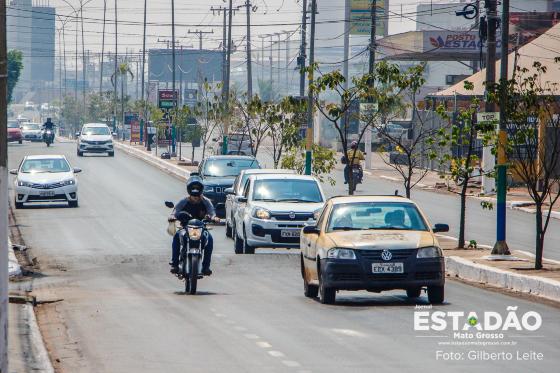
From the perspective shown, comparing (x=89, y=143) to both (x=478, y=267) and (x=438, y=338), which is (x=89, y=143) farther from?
(x=438, y=338)

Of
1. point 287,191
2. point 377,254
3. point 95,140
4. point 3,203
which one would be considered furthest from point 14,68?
point 3,203

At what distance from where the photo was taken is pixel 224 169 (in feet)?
128

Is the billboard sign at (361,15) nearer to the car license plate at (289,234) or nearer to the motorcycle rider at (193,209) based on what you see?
the car license plate at (289,234)

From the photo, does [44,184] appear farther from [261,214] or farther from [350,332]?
[350,332]

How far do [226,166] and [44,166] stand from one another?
7.26 metres

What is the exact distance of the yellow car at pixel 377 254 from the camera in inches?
711

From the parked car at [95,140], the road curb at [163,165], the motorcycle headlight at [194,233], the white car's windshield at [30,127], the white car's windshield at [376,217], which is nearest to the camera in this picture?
the white car's windshield at [376,217]

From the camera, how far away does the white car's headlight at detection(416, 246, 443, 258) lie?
59.6ft

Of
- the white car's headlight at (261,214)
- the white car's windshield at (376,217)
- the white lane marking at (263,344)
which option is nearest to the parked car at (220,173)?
the white car's headlight at (261,214)

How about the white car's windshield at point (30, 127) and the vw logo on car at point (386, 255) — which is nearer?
the vw logo on car at point (386, 255)

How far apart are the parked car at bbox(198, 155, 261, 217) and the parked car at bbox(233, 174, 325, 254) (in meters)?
8.03

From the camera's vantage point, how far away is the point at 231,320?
1670cm

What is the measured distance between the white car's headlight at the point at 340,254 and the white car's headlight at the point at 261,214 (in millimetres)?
9378

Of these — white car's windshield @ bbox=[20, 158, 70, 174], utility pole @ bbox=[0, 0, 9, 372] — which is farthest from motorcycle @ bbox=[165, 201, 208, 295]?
white car's windshield @ bbox=[20, 158, 70, 174]
